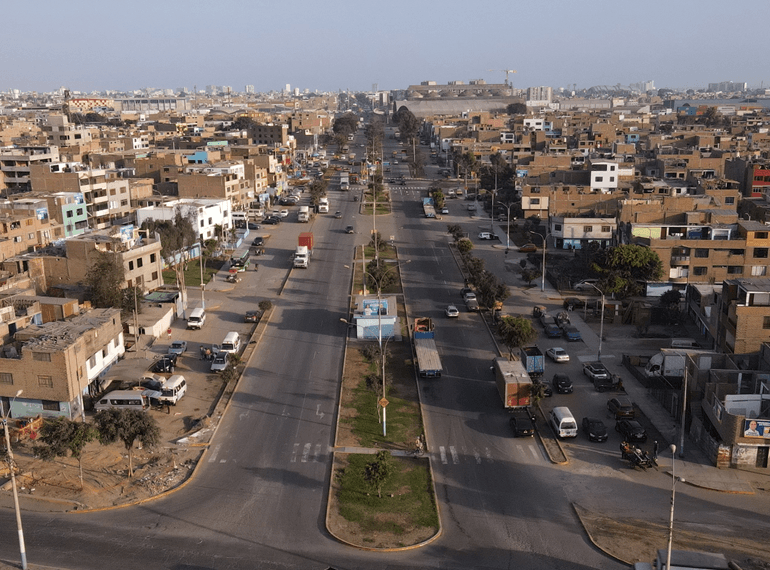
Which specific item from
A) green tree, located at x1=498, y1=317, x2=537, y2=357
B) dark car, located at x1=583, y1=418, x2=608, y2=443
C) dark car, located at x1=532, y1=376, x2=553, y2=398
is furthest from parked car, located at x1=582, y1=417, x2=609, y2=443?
green tree, located at x1=498, y1=317, x2=537, y2=357

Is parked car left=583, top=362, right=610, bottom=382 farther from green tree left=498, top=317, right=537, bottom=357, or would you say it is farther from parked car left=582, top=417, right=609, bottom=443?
parked car left=582, top=417, right=609, bottom=443

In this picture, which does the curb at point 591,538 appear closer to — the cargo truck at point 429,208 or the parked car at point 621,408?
the parked car at point 621,408

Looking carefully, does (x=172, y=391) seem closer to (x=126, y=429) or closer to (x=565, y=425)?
(x=126, y=429)

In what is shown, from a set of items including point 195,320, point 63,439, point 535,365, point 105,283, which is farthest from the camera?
point 195,320

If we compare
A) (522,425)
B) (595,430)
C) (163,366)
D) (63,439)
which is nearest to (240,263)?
(163,366)

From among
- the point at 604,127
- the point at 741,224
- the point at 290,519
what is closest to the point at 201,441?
the point at 290,519
